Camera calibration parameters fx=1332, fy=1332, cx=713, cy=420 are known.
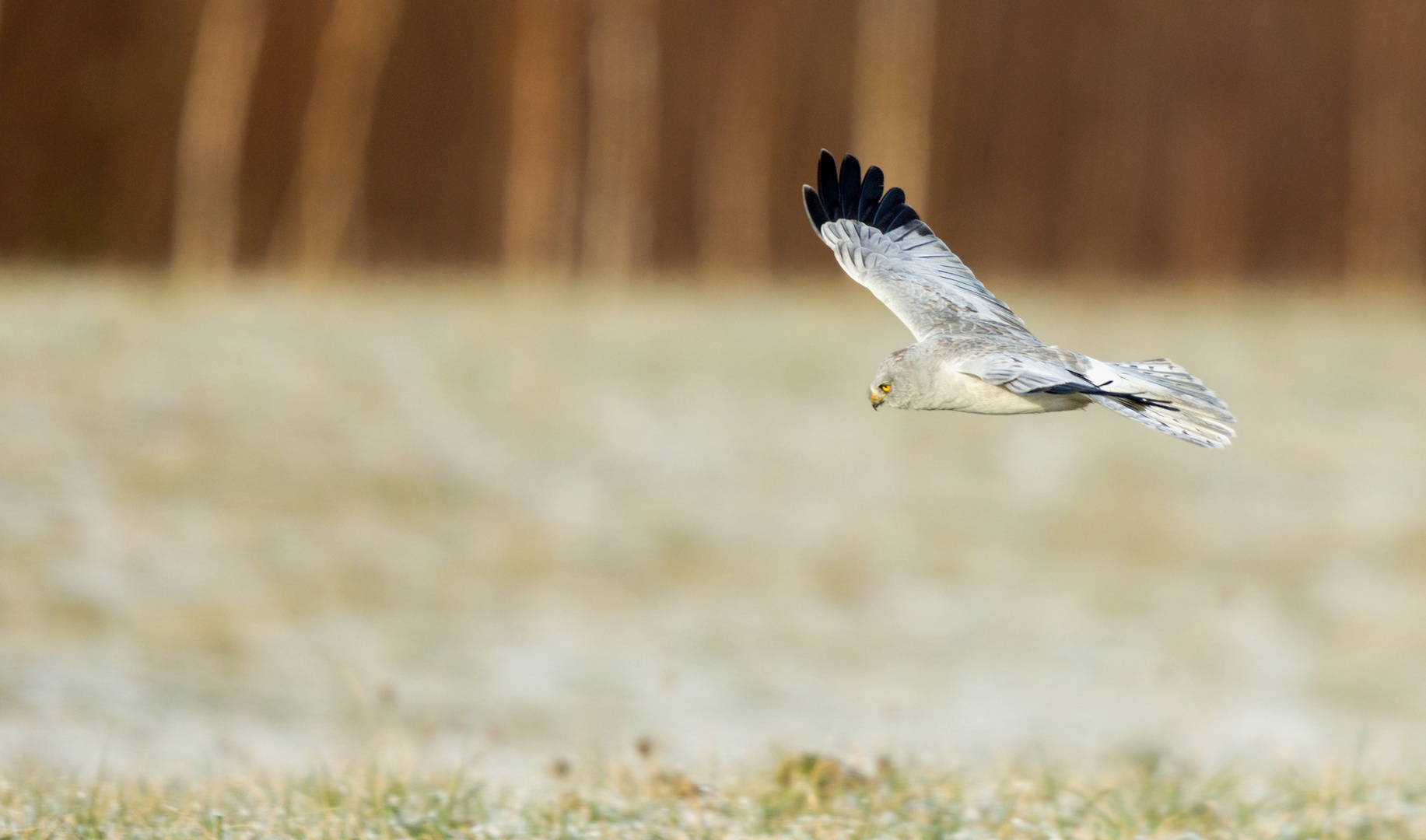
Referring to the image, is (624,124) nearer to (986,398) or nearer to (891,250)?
(891,250)

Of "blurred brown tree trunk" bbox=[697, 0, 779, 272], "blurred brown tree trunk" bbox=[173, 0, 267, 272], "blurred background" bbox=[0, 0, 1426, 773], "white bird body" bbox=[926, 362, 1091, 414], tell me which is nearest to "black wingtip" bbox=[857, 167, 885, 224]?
"white bird body" bbox=[926, 362, 1091, 414]

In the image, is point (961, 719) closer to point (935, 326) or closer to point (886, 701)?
point (886, 701)

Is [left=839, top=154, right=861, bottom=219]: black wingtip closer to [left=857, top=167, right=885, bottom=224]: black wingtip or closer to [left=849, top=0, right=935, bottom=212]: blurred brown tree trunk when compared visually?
[left=857, top=167, right=885, bottom=224]: black wingtip

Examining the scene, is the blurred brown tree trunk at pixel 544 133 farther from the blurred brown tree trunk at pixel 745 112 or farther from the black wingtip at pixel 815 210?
the black wingtip at pixel 815 210

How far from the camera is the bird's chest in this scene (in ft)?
8.17

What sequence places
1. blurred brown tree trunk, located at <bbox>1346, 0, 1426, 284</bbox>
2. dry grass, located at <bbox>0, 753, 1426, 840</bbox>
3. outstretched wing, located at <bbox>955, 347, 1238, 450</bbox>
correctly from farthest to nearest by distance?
blurred brown tree trunk, located at <bbox>1346, 0, 1426, 284</bbox>
dry grass, located at <bbox>0, 753, 1426, 840</bbox>
outstretched wing, located at <bbox>955, 347, 1238, 450</bbox>

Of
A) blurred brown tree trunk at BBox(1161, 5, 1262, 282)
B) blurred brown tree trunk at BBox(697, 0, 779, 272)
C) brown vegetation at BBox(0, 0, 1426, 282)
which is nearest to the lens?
brown vegetation at BBox(0, 0, 1426, 282)

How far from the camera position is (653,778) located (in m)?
4.42

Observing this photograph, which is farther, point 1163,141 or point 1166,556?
point 1163,141

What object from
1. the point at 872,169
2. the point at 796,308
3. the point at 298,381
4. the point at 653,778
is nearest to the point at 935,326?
the point at 872,169

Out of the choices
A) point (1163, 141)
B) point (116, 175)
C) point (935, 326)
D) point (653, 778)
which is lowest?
point (653, 778)

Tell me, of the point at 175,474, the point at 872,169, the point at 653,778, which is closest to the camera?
the point at 872,169

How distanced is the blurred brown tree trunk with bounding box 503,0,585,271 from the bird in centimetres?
945

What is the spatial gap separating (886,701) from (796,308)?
17.8ft
